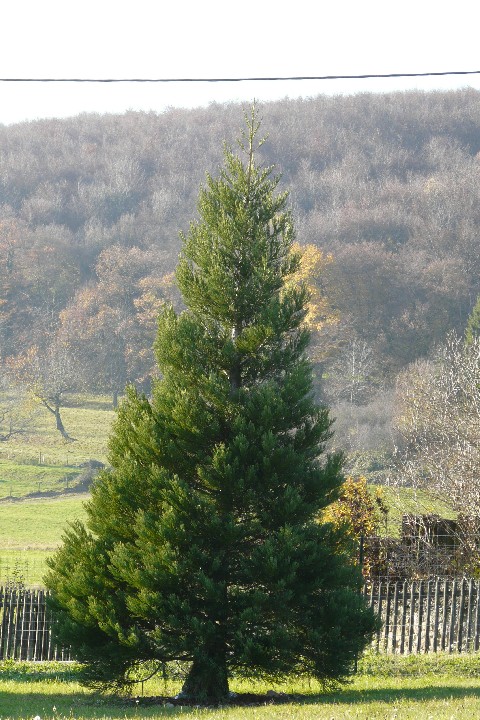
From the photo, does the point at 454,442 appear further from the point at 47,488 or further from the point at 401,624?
the point at 47,488

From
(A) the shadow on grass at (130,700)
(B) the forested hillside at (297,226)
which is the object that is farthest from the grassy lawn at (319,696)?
(B) the forested hillside at (297,226)

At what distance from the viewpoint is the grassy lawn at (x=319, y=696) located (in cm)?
991

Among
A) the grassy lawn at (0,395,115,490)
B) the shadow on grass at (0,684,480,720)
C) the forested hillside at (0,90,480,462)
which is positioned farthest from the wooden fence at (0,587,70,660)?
the forested hillside at (0,90,480,462)

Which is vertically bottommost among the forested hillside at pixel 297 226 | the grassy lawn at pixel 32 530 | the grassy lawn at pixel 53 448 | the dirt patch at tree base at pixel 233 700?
the grassy lawn at pixel 32 530

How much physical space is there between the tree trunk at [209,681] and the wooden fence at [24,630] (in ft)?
17.2

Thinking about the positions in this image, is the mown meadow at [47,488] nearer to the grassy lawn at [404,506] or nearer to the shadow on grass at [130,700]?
the grassy lawn at [404,506]

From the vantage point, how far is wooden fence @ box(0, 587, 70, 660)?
1731cm

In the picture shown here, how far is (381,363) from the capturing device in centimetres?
6994

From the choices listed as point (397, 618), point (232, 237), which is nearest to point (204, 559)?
point (232, 237)

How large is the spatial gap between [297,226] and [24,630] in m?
77.9

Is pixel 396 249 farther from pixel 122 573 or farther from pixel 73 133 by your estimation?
pixel 122 573

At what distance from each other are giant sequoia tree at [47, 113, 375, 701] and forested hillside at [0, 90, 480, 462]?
35749 millimetres

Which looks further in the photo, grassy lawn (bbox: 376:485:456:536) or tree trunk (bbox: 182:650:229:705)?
grassy lawn (bbox: 376:485:456:536)

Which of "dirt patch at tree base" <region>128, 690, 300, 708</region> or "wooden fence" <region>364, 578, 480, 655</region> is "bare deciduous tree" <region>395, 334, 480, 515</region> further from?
"dirt patch at tree base" <region>128, 690, 300, 708</region>
